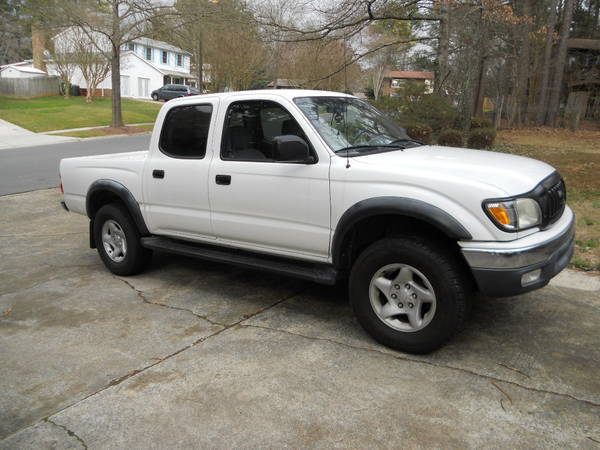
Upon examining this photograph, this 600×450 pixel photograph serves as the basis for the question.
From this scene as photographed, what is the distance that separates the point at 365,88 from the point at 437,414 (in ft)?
210

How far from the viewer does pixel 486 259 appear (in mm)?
3525

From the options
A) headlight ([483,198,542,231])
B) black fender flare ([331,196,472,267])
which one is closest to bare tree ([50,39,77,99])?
black fender flare ([331,196,472,267])

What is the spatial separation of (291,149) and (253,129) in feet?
2.79

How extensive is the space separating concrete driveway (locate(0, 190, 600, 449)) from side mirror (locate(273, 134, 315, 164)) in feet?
4.53

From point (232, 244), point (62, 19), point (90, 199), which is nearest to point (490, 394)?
point (232, 244)

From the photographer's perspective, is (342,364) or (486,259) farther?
(342,364)

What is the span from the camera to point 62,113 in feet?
Answer: 112

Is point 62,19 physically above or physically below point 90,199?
above

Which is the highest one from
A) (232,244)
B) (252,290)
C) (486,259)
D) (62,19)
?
(62,19)

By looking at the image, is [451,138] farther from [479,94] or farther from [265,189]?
[479,94]

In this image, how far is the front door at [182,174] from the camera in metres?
5.02

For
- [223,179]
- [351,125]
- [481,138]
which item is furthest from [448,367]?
[481,138]

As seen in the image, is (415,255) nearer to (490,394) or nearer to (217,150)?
(490,394)

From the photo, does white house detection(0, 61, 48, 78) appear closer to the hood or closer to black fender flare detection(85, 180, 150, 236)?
black fender flare detection(85, 180, 150, 236)
